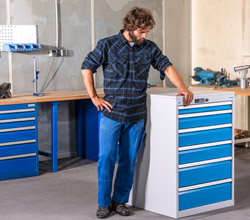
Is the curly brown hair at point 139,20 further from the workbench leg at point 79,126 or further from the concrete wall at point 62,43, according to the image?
the workbench leg at point 79,126

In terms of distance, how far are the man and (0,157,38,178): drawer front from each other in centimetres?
Result: 153

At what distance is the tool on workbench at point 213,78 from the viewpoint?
5914 millimetres

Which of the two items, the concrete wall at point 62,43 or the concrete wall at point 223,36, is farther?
the concrete wall at point 223,36

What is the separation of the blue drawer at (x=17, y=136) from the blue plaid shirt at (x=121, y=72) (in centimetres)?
159

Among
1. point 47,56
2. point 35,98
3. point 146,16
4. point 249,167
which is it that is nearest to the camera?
point 146,16

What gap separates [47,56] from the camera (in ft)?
18.8

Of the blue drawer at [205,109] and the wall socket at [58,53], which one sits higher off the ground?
the wall socket at [58,53]

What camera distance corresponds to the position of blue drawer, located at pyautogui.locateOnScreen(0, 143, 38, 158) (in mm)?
4871

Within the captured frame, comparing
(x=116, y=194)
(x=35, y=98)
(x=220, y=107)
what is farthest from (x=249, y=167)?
(x=35, y=98)

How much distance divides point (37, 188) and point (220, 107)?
1919 millimetres

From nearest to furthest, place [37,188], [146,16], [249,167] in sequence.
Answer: [146,16], [37,188], [249,167]

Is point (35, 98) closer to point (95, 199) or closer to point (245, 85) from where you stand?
point (95, 199)

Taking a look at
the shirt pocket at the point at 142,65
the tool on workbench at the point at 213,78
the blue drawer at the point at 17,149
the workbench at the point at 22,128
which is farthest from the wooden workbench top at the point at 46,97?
the shirt pocket at the point at 142,65

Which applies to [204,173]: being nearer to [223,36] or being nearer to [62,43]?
[62,43]
